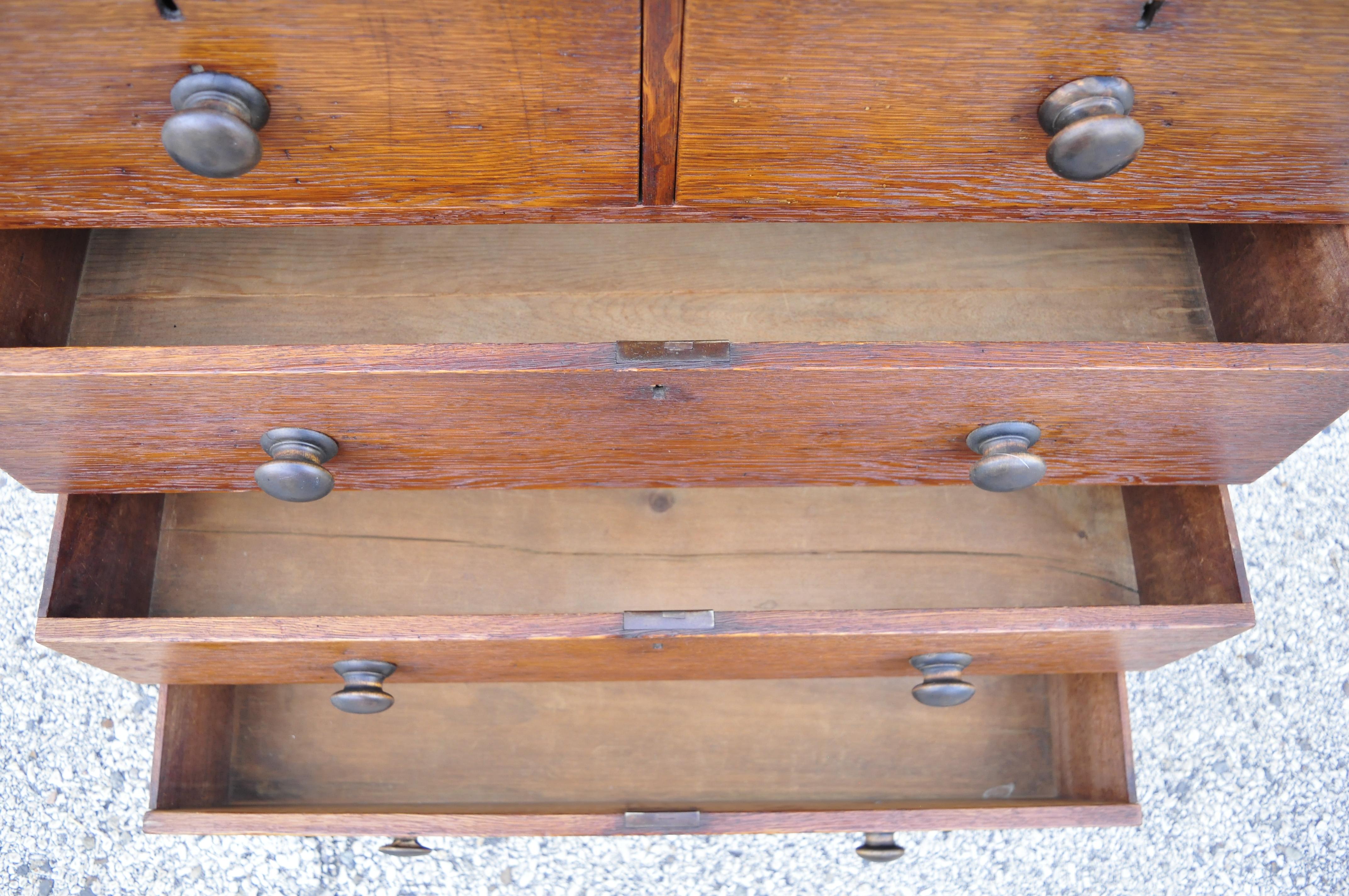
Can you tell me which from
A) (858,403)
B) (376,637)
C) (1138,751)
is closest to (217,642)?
(376,637)

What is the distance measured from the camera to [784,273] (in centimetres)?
80

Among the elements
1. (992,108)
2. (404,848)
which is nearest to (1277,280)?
(992,108)

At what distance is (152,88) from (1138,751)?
3.76ft

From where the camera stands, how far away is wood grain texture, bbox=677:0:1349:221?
1.63 ft

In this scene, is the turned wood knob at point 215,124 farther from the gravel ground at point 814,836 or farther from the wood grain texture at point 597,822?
the gravel ground at point 814,836

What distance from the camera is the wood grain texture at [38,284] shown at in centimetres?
69

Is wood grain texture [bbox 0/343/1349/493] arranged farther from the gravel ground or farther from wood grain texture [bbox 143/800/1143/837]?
the gravel ground

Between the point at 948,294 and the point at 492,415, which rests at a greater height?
the point at 948,294

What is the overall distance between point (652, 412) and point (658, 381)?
4cm

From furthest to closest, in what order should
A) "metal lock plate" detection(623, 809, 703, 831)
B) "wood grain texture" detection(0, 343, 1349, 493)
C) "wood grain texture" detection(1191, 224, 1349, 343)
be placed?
"metal lock plate" detection(623, 809, 703, 831) → "wood grain texture" detection(1191, 224, 1349, 343) → "wood grain texture" detection(0, 343, 1349, 493)

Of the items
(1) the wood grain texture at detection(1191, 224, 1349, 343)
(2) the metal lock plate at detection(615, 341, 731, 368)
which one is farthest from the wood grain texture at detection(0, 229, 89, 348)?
(1) the wood grain texture at detection(1191, 224, 1349, 343)

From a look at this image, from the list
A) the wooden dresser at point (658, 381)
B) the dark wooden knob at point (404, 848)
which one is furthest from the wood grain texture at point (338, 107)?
the dark wooden knob at point (404, 848)

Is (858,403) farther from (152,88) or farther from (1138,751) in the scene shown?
(1138,751)

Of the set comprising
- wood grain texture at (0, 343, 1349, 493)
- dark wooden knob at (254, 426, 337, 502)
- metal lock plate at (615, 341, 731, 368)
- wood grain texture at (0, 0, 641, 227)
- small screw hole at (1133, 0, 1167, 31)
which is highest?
small screw hole at (1133, 0, 1167, 31)
